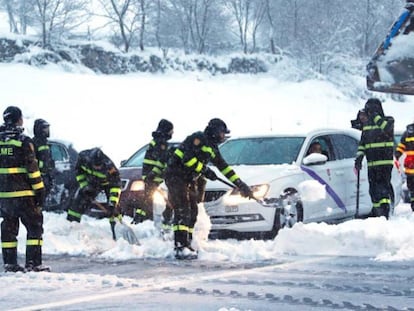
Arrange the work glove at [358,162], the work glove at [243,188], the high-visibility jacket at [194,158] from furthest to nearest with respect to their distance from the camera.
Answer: the work glove at [358,162] < the work glove at [243,188] < the high-visibility jacket at [194,158]

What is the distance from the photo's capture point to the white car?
35.1 feet

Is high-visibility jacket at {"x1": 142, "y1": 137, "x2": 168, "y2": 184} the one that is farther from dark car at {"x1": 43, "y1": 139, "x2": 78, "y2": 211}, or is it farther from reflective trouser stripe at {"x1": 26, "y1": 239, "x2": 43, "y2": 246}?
reflective trouser stripe at {"x1": 26, "y1": 239, "x2": 43, "y2": 246}

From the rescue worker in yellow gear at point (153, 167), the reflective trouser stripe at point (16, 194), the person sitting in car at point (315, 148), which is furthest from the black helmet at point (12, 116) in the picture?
the person sitting in car at point (315, 148)

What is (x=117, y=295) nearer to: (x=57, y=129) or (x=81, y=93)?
(x=57, y=129)

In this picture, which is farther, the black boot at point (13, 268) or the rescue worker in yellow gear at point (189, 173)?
the rescue worker in yellow gear at point (189, 173)

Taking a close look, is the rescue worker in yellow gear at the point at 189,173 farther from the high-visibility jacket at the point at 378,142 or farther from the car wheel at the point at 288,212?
the high-visibility jacket at the point at 378,142

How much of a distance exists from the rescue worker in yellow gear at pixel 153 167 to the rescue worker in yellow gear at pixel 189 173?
1.99 metres

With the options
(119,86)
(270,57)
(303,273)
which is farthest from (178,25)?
(303,273)

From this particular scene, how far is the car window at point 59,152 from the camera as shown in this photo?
49.8 feet

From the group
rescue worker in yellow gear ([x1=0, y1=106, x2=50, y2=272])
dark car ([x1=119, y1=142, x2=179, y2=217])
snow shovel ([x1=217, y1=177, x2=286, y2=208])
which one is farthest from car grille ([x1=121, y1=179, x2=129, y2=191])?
rescue worker in yellow gear ([x1=0, y1=106, x2=50, y2=272])

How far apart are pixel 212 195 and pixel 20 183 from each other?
3.08m

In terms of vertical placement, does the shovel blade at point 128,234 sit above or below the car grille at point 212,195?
below

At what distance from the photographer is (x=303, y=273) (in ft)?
27.5

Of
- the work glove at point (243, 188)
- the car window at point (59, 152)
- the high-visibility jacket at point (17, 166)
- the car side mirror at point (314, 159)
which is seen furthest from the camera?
the car window at point (59, 152)
